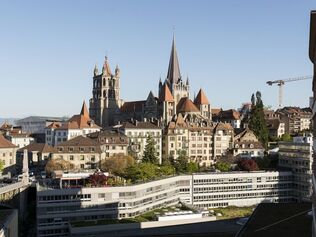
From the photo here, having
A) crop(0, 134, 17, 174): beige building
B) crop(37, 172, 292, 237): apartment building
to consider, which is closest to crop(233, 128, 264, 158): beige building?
crop(37, 172, 292, 237): apartment building

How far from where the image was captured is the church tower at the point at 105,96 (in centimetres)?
10044

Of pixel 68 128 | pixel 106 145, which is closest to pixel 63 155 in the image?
pixel 106 145

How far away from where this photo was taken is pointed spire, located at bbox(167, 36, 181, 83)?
334 feet

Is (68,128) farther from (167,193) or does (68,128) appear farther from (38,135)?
(167,193)

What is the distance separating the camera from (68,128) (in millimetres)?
86438

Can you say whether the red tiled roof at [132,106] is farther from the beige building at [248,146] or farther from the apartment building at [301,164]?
the apartment building at [301,164]

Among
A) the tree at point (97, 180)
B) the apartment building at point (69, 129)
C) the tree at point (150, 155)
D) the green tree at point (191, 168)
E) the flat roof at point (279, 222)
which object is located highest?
the apartment building at point (69, 129)

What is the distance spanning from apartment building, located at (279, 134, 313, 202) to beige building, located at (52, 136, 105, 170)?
27775mm

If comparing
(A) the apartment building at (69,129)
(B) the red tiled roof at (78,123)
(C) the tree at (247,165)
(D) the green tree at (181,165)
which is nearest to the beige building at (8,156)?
(A) the apartment building at (69,129)

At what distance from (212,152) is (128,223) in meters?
39.0

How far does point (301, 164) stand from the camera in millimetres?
64125

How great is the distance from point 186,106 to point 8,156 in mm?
35176

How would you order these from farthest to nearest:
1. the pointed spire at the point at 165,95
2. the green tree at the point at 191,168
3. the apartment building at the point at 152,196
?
1. the pointed spire at the point at 165,95
2. the green tree at the point at 191,168
3. the apartment building at the point at 152,196

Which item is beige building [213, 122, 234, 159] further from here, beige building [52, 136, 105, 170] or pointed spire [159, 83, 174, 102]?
beige building [52, 136, 105, 170]
